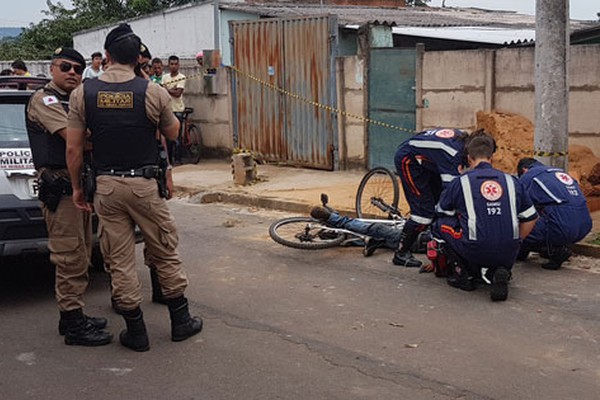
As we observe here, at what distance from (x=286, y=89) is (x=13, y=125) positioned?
6.99 metres

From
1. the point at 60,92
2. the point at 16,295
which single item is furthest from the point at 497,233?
the point at 16,295

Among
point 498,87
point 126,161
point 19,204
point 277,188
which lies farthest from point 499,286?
point 277,188

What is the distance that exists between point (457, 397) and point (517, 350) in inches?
34.2

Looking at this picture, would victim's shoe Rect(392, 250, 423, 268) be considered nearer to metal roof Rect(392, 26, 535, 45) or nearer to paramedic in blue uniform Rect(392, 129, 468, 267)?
paramedic in blue uniform Rect(392, 129, 468, 267)

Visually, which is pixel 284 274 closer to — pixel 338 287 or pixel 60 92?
pixel 338 287

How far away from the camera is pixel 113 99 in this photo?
15.6 feet

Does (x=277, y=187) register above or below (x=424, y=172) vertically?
below

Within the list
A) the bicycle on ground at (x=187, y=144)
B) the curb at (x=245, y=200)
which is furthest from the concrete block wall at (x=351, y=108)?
the bicycle on ground at (x=187, y=144)

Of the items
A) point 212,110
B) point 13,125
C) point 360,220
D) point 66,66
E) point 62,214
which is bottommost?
point 360,220

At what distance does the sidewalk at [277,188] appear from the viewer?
33.2 feet

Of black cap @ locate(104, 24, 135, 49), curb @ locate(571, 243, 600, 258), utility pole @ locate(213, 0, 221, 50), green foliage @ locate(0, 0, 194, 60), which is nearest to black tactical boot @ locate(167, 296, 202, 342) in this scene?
black cap @ locate(104, 24, 135, 49)

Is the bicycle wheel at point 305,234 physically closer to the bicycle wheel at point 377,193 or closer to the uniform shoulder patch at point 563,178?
the bicycle wheel at point 377,193

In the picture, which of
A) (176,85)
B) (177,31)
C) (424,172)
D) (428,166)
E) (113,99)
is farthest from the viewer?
(177,31)

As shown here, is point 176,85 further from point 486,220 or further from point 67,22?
point 67,22
